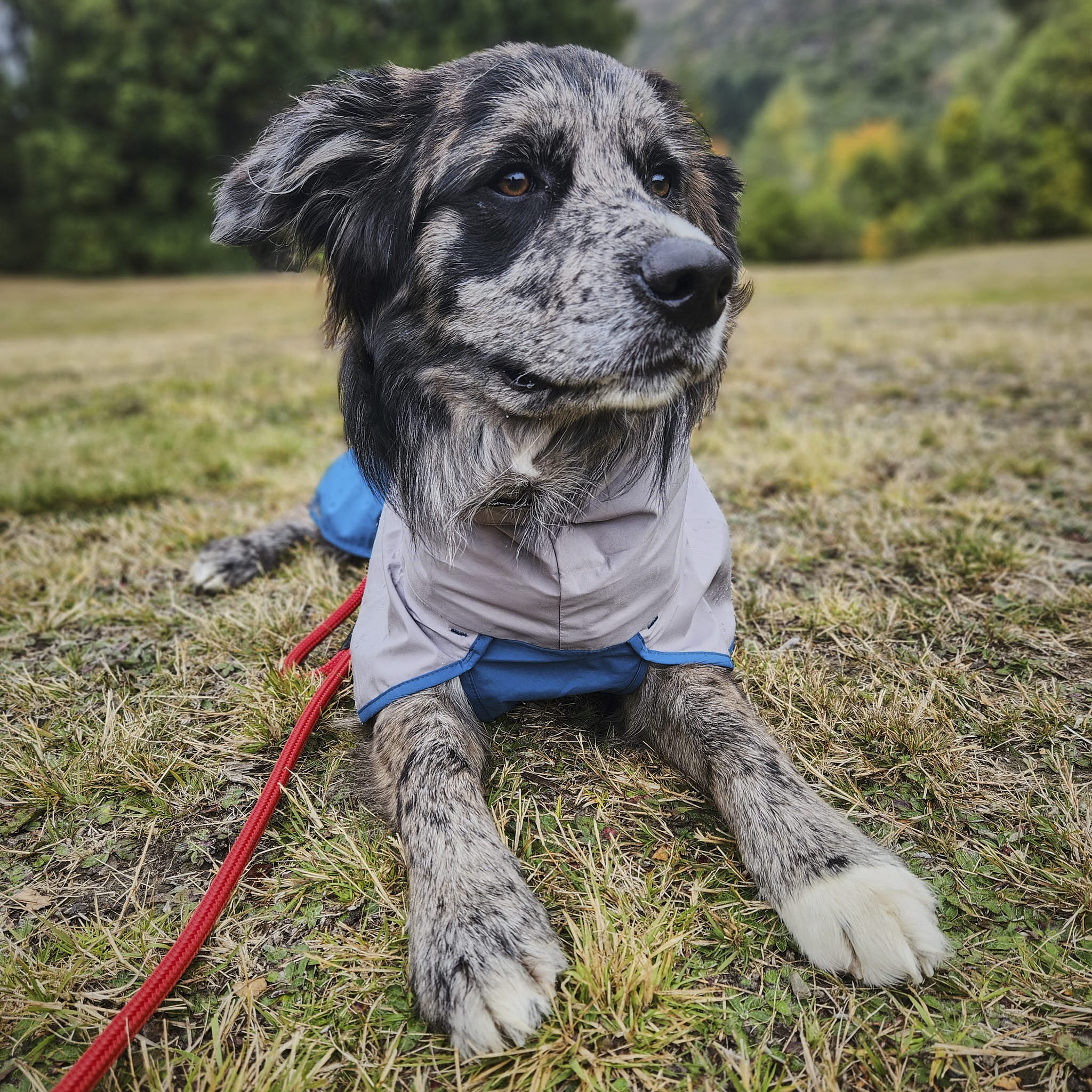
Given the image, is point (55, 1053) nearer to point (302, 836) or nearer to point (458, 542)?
point (302, 836)

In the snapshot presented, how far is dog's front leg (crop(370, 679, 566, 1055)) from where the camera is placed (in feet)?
4.98

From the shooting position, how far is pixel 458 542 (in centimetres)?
228

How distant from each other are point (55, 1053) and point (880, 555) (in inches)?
128

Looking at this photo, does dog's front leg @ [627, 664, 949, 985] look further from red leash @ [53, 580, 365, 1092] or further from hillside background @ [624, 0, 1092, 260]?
hillside background @ [624, 0, 1092, 260]

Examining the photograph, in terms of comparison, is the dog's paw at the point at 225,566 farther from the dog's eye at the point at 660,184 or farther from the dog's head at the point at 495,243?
the dog's eye at the point at 660,184

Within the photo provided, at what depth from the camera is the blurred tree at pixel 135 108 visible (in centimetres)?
3369

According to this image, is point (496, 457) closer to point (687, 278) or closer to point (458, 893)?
point (687, 278)

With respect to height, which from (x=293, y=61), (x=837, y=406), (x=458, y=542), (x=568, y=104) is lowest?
(x=837, y=406)

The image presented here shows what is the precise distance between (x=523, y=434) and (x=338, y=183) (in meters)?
1.08

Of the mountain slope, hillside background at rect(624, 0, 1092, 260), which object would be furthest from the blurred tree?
the mountain slope

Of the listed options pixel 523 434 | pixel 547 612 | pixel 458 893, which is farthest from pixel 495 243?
pixel 458 893

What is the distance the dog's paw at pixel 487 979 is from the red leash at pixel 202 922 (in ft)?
1.57

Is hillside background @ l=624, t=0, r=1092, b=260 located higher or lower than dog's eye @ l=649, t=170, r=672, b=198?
higher

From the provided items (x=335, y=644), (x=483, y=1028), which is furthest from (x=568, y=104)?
(x=483, y=1028)
